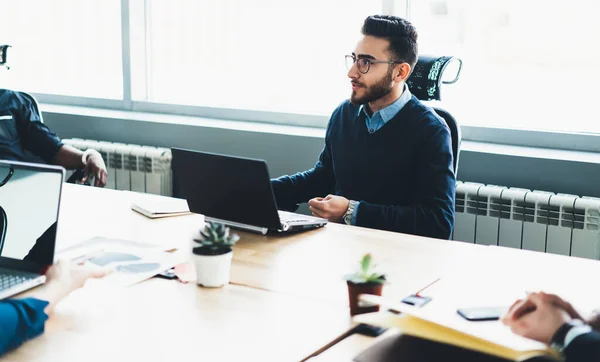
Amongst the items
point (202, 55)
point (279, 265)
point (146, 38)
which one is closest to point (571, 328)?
point (279, 265)

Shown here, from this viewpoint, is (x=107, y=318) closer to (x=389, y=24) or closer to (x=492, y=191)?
(x=389, y=24)

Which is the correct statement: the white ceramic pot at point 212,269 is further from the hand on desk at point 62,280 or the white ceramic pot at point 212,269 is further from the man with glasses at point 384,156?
the man with glasses at point 384,156

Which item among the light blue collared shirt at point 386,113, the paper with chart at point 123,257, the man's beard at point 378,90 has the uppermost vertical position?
the man's beard at point 378,90

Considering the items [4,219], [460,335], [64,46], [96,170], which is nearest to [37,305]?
[4,219]

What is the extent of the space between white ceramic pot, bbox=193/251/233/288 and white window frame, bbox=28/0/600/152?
187cm

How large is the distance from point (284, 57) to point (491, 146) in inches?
44.3

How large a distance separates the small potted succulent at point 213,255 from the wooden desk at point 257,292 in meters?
0.03

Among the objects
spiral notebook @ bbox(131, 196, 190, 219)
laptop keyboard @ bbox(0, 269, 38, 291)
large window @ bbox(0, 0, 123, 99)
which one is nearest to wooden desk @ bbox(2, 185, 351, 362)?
laptop keyboard @ bbox(0, 269, 38, 291)

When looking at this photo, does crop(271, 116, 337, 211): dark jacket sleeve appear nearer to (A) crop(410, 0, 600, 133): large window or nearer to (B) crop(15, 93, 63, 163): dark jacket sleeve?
(A) crop(410, 0, 600, 133): large window

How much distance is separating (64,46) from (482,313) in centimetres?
353

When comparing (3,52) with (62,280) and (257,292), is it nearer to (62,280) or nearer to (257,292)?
(62,280)

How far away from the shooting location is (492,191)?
3.12 meters

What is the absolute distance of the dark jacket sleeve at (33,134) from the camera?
137 inches

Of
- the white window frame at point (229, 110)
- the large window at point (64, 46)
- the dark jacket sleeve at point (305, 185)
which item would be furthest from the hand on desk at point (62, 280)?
the large window at point (64, 46)
